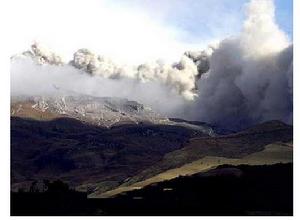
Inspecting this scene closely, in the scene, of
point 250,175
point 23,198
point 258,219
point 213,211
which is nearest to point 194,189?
point 250,175

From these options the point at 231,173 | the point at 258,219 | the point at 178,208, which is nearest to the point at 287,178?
the point at 231,173

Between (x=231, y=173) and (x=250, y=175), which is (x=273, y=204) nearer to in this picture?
(x=250, y=175)

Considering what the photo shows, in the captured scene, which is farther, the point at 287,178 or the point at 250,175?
the point at 250,175
